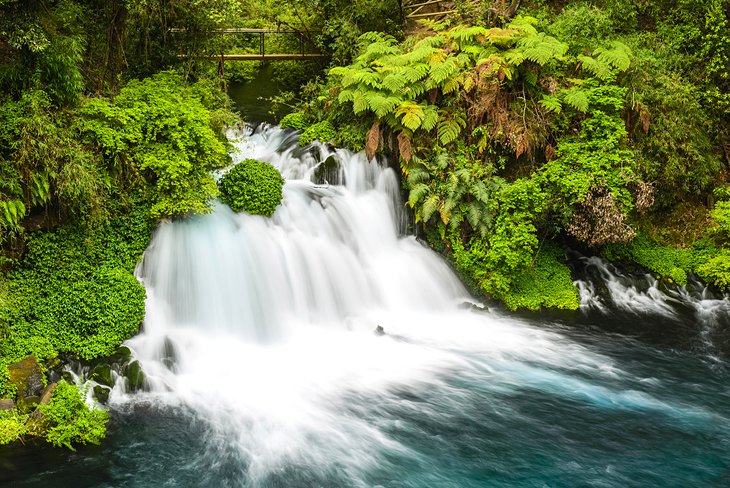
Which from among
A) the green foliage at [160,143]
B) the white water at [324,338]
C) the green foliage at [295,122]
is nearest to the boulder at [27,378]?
the white water at [324,338]

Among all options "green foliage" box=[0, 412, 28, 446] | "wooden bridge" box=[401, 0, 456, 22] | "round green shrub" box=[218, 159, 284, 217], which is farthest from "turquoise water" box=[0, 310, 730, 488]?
"wooden bridge" box=[401, 0, 456, 22]

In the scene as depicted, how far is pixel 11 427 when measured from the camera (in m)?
6.89

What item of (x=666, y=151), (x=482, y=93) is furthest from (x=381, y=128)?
(x=666, y=151)

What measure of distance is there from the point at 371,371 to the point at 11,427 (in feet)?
16.0

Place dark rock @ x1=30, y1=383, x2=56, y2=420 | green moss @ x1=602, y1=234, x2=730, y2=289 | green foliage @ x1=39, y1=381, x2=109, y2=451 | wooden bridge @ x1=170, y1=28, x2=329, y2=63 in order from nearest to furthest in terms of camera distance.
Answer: green foliage @ x1=39, y1=381, x2=109, y2=451, dark rock @ x1=30, y1=383, x2=56, y2=420, green moss @ x1=602, y1=234, x2=730, y2=289, wooden bridge @ x1=170, y1=28, x2=329, y2=63

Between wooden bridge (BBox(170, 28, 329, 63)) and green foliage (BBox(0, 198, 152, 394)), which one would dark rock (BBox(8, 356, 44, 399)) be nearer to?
green foliage (BBox(0, 198, 152, 394))

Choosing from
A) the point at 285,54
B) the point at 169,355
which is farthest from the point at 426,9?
the point at 169,355

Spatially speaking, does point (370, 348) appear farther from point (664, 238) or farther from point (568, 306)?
point (664, 238)

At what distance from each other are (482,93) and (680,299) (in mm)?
6033

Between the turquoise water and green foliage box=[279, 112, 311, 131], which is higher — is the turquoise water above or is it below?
below

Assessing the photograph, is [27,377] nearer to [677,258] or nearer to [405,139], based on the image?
[405,139]

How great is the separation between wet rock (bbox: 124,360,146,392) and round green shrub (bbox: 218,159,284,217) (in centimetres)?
350

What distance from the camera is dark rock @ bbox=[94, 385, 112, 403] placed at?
7.75 meters

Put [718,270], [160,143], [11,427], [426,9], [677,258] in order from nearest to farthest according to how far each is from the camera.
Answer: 1. [11,427]
2. [160,143]
3. [718,270]
4. [677,258]
5. [426,9]
